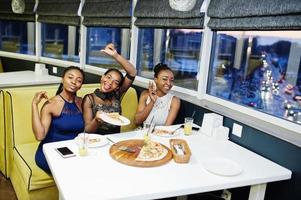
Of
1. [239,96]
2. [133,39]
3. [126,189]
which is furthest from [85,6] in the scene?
[126,189]

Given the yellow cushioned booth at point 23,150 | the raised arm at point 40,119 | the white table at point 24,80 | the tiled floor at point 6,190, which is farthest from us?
the white table at point 24,80

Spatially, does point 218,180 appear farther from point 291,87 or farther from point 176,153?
point 291,87

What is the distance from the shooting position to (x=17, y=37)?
4.91m

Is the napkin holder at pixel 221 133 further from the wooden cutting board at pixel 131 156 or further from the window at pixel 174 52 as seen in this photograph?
the window at pixel 174 52

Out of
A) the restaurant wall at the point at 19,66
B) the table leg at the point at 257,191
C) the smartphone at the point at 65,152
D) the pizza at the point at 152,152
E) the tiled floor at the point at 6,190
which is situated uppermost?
the restaurant wall at the point at 19,66

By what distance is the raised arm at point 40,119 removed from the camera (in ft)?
6.50

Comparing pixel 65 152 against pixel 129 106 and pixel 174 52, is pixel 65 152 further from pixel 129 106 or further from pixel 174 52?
pixel 174 52

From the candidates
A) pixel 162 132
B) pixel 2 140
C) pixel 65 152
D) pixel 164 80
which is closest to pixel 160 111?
pixel 164 80

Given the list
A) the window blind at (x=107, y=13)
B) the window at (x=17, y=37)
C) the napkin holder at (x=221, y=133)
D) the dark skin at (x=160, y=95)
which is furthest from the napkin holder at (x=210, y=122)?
the window at (x=17, y=37)

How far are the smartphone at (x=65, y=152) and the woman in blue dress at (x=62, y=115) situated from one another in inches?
13.0

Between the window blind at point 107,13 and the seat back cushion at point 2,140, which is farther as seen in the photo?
the window blind at point 107,13

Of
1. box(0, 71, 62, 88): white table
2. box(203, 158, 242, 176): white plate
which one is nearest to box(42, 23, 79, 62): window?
box(0, 71, 62, 88): white table

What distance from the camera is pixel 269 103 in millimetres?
2170

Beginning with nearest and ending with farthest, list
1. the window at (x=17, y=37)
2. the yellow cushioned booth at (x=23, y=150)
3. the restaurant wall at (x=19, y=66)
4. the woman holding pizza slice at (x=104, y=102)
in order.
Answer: the yellow cushioned booth at (x=23, y=150)
the woman holding pizza slice at (x=104, y=102)
the restaurant wall at (x=19, y=66)
the window at (x=17, y=37)
